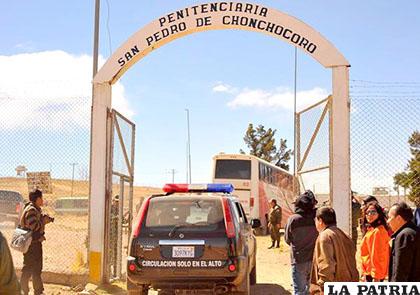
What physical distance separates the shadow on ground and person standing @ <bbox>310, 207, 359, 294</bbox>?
18.4 ft

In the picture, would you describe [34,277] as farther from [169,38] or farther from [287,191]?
[287,191]

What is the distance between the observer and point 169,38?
11008 mm

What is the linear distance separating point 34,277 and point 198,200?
303 cm

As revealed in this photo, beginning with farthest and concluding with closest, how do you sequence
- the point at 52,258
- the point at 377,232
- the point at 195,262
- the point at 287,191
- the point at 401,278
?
the point at 287,191 < the point at 52,258 < the point at 195,262 < the point at 377,232 < the point at 401,278

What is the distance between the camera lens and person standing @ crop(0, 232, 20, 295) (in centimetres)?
301

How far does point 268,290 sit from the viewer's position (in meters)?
11.4

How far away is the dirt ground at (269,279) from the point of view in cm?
1060

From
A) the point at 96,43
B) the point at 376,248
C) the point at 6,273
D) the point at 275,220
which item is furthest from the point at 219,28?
the point at 275,220

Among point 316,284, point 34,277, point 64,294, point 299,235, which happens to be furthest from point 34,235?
point 316,284

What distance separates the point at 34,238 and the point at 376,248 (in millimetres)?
5163

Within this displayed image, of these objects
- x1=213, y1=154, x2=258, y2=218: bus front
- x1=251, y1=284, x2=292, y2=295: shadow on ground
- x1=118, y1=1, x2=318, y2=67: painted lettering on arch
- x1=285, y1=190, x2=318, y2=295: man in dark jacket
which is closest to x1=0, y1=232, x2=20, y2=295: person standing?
x1=285, y1=190, x2=318, y2=295: man in dark jacket

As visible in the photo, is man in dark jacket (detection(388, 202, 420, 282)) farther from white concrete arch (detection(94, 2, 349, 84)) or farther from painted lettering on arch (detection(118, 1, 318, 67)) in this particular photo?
painted lettering on arch (detection(118, 1, 318, 67))

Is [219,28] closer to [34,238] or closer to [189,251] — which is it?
[189,251]


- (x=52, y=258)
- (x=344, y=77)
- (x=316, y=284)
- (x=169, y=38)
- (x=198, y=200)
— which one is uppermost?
(x=169, y=38)
